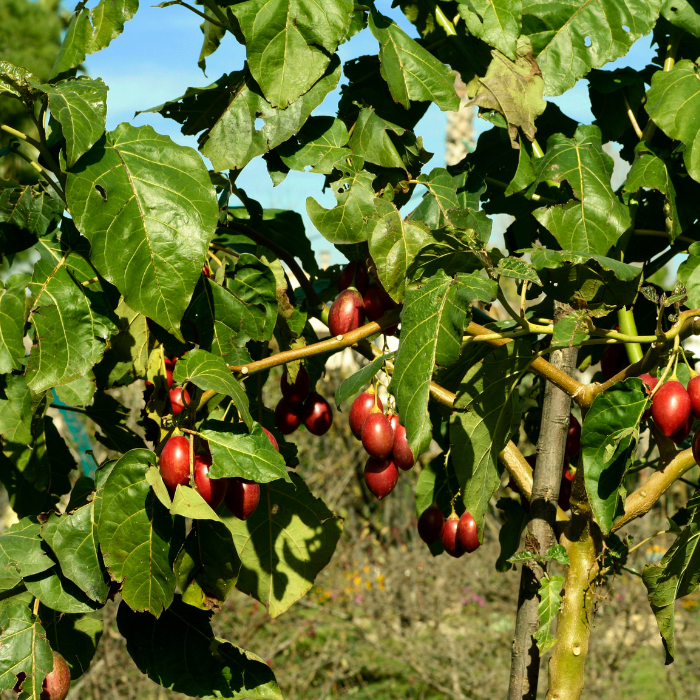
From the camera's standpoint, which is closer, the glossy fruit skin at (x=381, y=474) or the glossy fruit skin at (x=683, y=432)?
the glossy fruit skin at (x=683, y=432)

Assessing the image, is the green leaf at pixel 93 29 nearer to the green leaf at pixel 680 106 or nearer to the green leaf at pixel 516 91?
the green leaf at pixel 516 91

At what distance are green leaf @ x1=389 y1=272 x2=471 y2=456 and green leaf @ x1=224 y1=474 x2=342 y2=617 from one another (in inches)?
18.4

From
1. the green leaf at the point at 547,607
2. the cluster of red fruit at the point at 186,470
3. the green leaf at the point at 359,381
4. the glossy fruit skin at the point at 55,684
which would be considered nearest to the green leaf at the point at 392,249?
the green leaf at the point at 359,381

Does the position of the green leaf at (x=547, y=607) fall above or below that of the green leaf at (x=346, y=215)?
below

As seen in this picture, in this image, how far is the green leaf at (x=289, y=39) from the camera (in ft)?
3.39

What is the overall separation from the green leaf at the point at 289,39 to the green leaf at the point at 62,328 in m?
0.39

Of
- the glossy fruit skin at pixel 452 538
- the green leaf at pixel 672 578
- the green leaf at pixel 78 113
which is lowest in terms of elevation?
the glossy fruit skin at pixel 452 538

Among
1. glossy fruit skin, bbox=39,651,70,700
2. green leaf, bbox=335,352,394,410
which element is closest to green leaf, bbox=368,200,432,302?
green leaf, bbox=335,352,394,410

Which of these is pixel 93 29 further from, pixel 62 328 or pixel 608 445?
pixel 608 445

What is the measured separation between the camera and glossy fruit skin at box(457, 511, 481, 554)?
145 centimetres

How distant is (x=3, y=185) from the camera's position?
1.16 metres

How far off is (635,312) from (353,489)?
19.2ft

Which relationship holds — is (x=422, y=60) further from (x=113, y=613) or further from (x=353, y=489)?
(x=353, y=489)

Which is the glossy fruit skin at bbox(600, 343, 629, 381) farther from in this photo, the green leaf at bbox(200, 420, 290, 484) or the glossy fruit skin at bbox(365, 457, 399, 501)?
the green leaf at bbox(200, 420, 290, 484)
